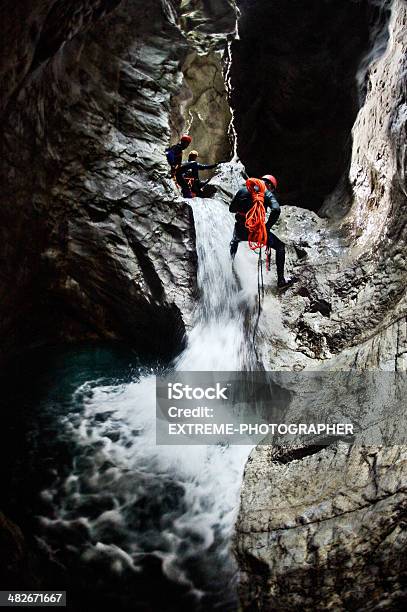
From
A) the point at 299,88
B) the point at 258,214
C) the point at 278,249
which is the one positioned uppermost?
the point at 299,88

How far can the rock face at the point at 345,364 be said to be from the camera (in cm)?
374

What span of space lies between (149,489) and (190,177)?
8.29 m

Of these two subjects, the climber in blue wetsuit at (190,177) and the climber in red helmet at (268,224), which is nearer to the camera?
the climber in red helmet at (268,224)

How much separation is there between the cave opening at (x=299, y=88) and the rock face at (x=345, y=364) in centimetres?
265

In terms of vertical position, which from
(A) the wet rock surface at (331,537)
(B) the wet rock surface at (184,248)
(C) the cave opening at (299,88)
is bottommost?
(A) the wet rock surface at (331,537)

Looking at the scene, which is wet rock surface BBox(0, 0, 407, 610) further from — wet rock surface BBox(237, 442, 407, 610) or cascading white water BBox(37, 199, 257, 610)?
cascading white water BBox(37, 199, 257, 610)

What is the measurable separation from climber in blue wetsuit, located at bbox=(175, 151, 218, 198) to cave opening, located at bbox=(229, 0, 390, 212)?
3.72 m

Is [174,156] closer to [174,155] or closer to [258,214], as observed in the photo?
[174,155]

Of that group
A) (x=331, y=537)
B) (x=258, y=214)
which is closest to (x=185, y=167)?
(x=258, y=214)

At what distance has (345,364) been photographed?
585 centimetres

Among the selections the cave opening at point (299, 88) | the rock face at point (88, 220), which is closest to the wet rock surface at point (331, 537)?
the rock face at point (88, 220)

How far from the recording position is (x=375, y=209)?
7.70 meters

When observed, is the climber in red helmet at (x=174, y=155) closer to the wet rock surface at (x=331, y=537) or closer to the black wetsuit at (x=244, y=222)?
the black wetsuit at (x=244, y=222)

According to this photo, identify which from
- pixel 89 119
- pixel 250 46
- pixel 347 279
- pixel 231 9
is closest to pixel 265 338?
pixel 347 279
